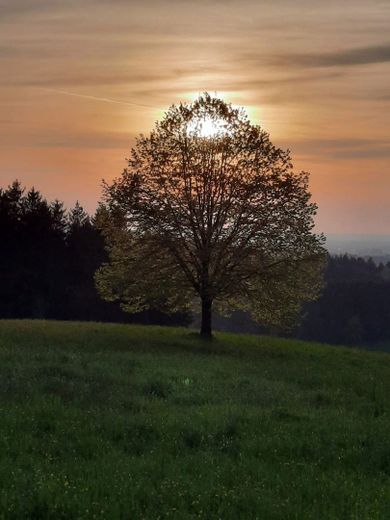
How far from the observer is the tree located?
38.2 meters

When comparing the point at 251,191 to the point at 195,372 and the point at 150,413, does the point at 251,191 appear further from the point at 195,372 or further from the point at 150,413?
the point at 150,413

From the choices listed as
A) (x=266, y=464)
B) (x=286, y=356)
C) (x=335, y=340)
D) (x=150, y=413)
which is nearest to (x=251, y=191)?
(x=286, y=356)

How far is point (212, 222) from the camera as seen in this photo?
3906 cm

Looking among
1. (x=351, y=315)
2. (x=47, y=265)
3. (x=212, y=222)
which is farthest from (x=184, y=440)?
(x=351, y=315)

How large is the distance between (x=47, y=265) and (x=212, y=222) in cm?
3662

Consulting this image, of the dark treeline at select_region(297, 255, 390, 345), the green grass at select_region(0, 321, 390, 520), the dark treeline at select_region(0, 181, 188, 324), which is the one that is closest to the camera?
the green grass at select_region(0, 321, 390, 520)

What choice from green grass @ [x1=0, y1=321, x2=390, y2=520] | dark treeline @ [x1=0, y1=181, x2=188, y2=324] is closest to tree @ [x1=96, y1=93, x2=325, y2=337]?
green grass @ [x1=0, y1=321, x2=390, y2=520]

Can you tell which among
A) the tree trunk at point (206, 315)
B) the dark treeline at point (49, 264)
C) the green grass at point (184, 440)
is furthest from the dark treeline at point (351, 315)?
the green grass at point (184, 440)

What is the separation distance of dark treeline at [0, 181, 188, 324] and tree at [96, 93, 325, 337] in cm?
3205

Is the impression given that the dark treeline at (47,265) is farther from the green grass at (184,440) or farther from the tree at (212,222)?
the green grass at (184,440)

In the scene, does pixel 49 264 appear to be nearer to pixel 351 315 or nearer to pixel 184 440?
pixel 184 440

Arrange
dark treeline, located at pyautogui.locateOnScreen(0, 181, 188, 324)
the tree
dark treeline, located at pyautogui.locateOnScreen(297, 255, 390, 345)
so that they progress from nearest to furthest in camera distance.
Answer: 1. the tree
2. dark treeline, located at pyautogui.locateOnScreen(0, 181, 188, 324)
3. dark treeline, located at pyautogui.locateOnScreen(297, 255, 390, 345)

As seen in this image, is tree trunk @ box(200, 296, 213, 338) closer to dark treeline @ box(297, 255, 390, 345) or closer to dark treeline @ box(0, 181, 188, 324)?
dark treeline @ box(0, 181, 188, 324)

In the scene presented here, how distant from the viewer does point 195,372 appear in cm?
2577
